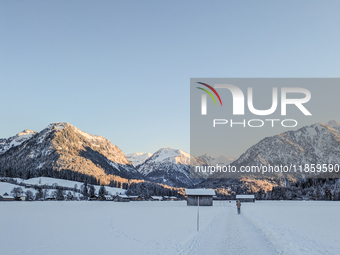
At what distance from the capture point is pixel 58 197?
471 feet
